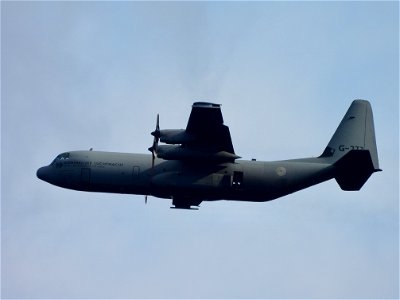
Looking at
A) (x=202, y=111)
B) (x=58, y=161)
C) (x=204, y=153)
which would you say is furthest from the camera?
(x=58, y=161)

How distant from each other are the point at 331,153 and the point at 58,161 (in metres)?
12.2

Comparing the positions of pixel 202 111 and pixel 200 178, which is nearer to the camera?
pixel 202 111

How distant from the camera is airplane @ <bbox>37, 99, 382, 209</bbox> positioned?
1245 inches

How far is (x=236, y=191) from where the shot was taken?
32250mm

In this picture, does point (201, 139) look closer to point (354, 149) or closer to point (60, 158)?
point (60, 158)

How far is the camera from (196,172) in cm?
3228

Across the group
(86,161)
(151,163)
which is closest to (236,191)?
(151,163)

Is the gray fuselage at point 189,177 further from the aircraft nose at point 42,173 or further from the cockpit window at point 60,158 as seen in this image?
the aircraft nose at point 42,173

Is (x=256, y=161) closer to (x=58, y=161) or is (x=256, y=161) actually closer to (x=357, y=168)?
(x=357, y=168)

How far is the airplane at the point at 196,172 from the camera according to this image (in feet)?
104

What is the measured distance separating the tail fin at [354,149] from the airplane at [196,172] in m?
0.04

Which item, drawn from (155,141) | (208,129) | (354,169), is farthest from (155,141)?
(354,169)

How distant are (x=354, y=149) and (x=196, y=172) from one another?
722 centimetres

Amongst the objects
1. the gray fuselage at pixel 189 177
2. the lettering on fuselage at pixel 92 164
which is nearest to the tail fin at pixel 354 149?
the gray fuselage at pixel 189 177
